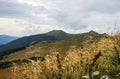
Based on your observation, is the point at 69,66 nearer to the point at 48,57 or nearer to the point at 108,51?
the point at 48,57

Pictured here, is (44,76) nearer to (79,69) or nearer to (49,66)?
(49,66)

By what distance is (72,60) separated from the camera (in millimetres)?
10680

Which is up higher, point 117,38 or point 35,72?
point 117,38

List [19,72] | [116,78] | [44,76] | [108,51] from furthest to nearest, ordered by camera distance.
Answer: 1. [108,51]
2. [19,72]
3. [44,76]
4. [116,78]

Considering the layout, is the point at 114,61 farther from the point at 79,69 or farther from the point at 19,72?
the point at 19,72

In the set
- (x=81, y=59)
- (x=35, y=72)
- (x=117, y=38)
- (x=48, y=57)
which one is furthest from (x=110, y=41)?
(x=35, y=72)

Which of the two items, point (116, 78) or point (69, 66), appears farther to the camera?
point (69, 66)

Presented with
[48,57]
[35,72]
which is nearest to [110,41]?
[48,57]

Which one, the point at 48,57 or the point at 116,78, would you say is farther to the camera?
the point at 48,57

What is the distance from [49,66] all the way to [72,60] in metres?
0.98

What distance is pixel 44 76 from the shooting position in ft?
32.7

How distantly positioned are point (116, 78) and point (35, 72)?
2.63 metres

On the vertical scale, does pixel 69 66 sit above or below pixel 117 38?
below

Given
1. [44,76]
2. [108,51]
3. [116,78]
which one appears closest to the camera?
[116,78]
